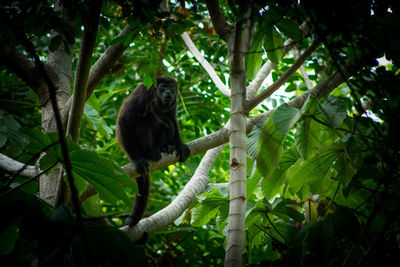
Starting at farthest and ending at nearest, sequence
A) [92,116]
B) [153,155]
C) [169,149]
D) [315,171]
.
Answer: [169,149] < [153,155] < [92,116] < [315,171]

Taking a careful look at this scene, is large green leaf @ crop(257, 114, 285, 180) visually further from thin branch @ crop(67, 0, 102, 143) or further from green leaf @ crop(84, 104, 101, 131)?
green leaf @ crop(84, 104, 101, 131)

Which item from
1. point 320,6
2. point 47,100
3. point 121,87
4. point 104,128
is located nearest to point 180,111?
point 121,87

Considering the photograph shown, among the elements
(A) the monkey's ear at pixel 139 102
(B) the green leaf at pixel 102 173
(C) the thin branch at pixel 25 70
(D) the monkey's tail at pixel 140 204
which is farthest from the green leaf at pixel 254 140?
(A) the monkey's ear at pixel 139 102

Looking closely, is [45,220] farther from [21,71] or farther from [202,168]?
[202,168]

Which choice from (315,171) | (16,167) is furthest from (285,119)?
(16,167)

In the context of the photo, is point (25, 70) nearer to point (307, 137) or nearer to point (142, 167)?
point (142, 167)

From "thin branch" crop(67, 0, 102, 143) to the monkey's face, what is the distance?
2256 mm

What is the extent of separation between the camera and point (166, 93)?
14.6ft

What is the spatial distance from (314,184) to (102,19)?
1.72m

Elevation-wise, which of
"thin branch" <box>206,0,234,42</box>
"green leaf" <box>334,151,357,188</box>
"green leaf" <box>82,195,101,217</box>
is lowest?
"green leaf" <box>82,195,101,217</box>

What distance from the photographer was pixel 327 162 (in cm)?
211

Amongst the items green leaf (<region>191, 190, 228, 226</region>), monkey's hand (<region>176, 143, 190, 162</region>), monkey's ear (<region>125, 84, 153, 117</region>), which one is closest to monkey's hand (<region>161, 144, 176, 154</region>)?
monkey's hand (<region>176, 143, 190, 162</region>)

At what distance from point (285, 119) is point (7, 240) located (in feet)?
4.77

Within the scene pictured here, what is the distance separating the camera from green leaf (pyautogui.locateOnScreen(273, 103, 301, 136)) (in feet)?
5.87
